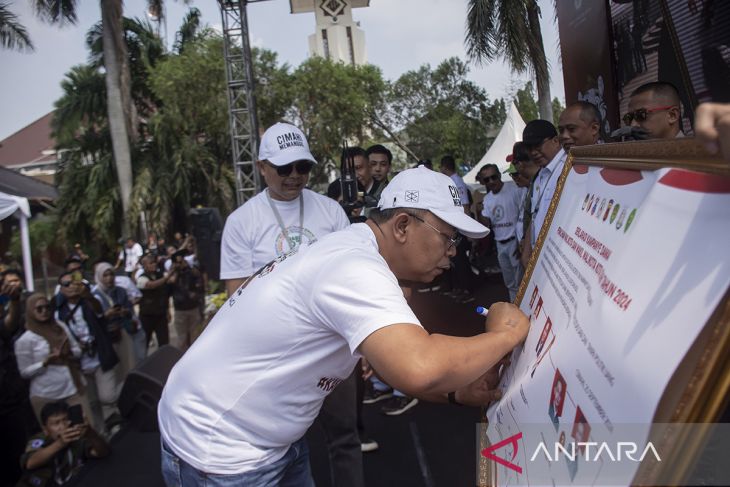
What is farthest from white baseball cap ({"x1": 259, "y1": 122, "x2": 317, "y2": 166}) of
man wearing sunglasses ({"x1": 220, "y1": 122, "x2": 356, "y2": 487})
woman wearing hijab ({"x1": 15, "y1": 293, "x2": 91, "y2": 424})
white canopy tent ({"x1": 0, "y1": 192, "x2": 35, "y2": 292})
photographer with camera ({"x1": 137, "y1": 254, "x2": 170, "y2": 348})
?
white canopy tent ({"x1": 0, "y1": 192, "x2": 35, "y2": 292})

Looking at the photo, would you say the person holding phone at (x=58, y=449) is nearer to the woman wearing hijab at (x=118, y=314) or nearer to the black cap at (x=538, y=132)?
the woman wearing hijab at (x=118, y=314)

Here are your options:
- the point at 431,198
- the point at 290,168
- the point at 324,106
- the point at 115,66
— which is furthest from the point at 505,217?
the point at 324,106

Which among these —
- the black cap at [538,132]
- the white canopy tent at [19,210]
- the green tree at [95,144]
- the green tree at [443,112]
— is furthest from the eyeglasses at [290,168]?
the green tree at [443,112]

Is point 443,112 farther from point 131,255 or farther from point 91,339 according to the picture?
point 91,339

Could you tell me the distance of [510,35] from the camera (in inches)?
347

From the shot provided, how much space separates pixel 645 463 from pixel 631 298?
11.0 inches

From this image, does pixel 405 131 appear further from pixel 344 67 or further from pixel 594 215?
pixel 594 215

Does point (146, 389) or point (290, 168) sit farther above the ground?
point (290, 168)

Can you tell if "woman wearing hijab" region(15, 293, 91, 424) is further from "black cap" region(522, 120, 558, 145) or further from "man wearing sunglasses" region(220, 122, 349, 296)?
"black cap" region(522, 120, 558, 145)

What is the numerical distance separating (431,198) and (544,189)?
234 cm

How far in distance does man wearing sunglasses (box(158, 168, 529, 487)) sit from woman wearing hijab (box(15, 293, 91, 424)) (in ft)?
11.4

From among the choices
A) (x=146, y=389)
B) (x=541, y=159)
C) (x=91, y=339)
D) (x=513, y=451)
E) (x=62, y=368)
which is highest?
(x=541, y=159)

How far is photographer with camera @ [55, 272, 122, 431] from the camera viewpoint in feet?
17.5

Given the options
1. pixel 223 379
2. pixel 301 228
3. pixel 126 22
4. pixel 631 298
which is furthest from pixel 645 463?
pixel 126 22
